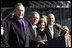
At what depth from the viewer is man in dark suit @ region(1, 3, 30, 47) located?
3.69 meters

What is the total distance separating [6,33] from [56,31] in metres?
0.94

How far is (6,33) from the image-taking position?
3717 mm

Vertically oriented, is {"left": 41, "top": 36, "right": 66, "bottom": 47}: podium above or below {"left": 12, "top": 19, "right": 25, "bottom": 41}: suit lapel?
below

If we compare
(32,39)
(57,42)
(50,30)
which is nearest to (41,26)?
(50,30)

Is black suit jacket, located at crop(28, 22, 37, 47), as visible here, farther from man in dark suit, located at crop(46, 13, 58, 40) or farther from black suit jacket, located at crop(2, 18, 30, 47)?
man in dark suit, located at crop(46, 13, 58, 40)

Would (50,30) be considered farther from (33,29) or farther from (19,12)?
(19,12)

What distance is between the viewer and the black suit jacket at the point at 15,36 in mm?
Result: 3688

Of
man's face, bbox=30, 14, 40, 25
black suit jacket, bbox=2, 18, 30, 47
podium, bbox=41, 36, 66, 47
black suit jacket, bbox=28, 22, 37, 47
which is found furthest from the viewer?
man's face, bbox=30, 14, 40, 25

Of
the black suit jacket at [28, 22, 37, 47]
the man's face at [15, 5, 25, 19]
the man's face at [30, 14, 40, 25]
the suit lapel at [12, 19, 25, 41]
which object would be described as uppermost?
the man's face at [15, 5, 25, 19]

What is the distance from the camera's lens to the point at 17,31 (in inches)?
146

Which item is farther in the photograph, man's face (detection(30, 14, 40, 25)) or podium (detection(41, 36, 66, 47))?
man's face (detection(30, 14, 40, 25))

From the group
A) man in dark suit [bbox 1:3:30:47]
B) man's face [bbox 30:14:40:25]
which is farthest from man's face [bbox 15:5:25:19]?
man's face [bbox 30:14:40:25]

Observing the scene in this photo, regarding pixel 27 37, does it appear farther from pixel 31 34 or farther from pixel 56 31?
pixel 56 31

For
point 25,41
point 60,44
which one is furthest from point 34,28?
point 60,44
